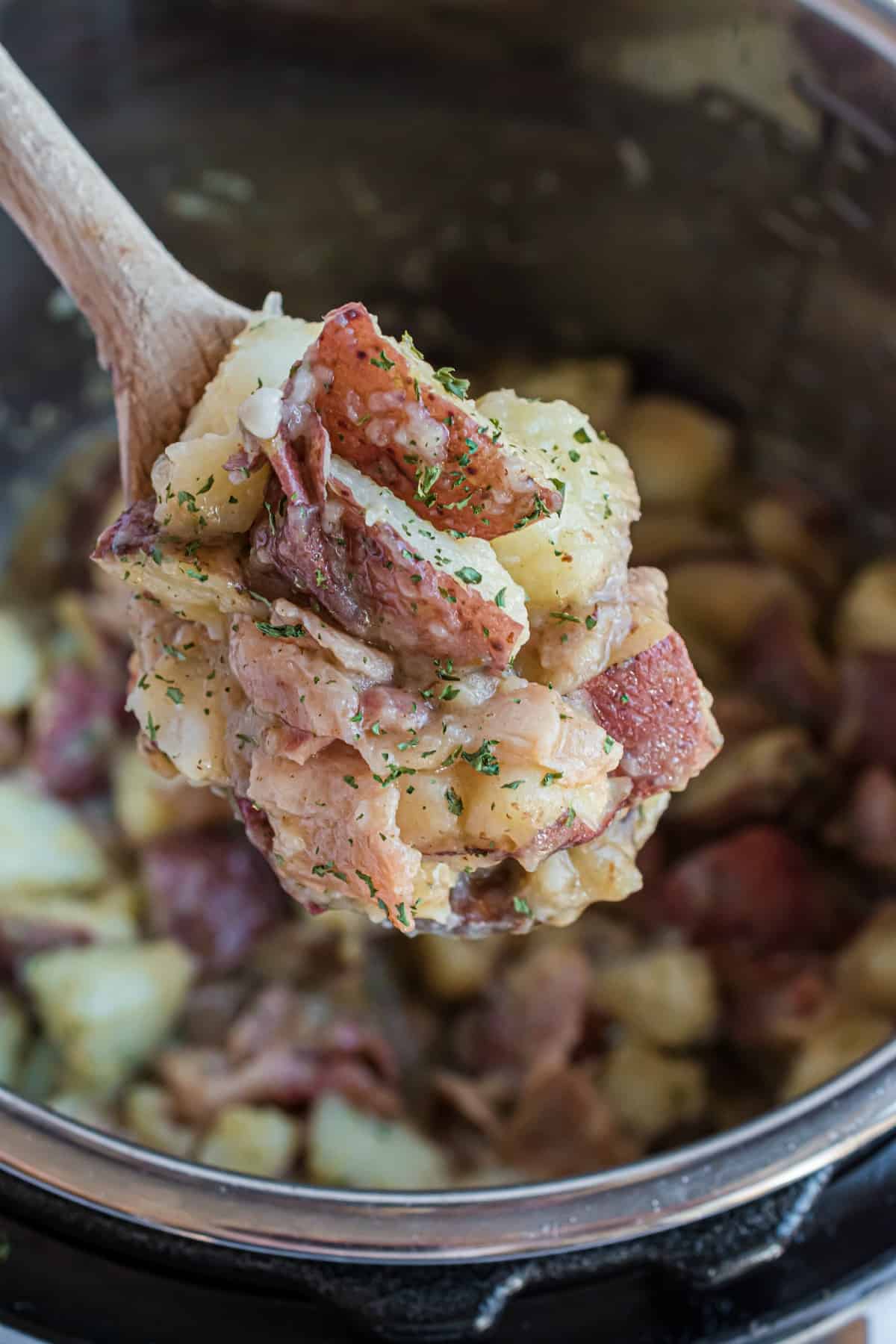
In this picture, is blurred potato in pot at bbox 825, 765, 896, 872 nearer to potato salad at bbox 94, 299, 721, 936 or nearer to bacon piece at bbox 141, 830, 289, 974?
bacon piece at bbox 141, 830, 289, 974

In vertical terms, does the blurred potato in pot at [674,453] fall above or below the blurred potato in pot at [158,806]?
above

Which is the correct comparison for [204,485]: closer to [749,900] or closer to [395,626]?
[395,626]

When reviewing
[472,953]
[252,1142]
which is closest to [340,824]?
[252,1142]

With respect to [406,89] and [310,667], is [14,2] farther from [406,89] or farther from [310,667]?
[310,667]

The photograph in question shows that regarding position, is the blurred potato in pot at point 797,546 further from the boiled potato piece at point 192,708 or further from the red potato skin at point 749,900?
the boiled potato piece at point 192,708

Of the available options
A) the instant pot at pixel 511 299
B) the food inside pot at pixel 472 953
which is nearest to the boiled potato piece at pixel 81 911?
the food inside pot at pixel 472 953

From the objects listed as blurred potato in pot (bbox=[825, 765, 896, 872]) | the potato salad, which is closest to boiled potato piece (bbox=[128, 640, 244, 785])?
the potato salad
